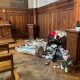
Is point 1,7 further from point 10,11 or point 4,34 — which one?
point 4,34

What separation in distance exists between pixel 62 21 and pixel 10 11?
3476 mm

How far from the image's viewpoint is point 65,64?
326 centimetres

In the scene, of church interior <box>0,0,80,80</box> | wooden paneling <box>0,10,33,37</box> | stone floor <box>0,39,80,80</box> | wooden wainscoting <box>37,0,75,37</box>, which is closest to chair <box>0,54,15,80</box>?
church interior <box>0,0,80,80</box>

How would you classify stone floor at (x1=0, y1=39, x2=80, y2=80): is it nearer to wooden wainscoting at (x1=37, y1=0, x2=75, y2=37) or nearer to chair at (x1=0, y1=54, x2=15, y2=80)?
chair at (x1=0, y1=54, x2=15, y2=80)

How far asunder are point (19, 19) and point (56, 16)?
2856 millimetres

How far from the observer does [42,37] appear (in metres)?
7.12

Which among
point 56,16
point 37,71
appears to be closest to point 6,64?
point 37,71

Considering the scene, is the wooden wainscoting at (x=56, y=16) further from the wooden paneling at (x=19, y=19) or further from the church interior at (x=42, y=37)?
the wooden paneling at (x=19, y=19)

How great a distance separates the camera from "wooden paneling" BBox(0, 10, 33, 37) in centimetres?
746

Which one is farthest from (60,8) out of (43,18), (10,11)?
(10,11)

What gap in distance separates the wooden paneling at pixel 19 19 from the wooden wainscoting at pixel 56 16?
707 mm

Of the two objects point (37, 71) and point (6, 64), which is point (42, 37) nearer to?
point (37, 71)

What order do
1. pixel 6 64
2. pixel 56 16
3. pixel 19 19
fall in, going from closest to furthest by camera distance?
pixel 6 64
pixel 56 16
pixel 19 19

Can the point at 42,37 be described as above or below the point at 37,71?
above
